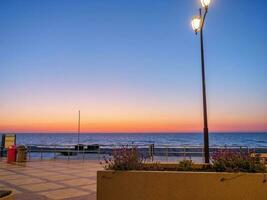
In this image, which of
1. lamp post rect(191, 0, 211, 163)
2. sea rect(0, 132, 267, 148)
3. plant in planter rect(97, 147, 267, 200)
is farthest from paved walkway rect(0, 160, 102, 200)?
sea rect(0, 132, 267, 148)

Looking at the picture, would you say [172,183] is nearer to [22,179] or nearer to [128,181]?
[128,181]

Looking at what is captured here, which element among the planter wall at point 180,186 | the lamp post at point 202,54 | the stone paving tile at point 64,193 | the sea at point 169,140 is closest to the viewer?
the planter wall at point 180,186

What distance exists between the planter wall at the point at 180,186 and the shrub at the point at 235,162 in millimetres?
246

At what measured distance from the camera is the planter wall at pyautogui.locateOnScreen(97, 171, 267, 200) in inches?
195

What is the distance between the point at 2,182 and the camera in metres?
9.39

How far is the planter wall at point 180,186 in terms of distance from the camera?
496 centimetres

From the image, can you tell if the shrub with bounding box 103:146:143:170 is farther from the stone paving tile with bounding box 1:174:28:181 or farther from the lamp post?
the stone paving tile with bounding box 1:174:28:181

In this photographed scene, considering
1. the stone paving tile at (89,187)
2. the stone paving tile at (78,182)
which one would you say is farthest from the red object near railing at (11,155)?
the stone paving tile at (89,187)

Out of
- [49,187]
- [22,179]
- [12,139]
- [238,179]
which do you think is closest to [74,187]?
[49,187]

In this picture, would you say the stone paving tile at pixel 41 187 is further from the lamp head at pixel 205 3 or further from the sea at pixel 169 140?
the sea at pixel 169 140

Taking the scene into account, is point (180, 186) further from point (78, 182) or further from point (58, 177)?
point (58, 177)

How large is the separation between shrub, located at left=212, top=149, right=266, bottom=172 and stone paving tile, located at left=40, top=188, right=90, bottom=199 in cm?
350

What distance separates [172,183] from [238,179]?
1.05 metres

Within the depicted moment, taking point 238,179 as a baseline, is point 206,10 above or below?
above
